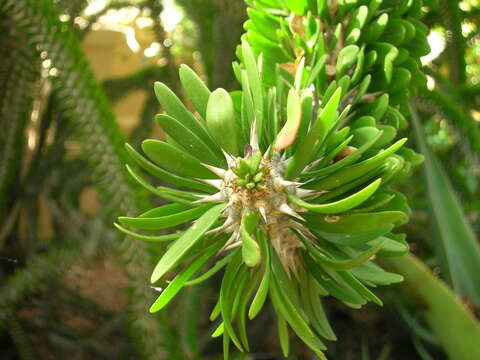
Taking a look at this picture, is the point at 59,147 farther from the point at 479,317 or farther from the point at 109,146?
the point at 479,317

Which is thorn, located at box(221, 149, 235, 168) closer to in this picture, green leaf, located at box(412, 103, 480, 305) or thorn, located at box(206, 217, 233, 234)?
thorn, located at box(206, 217, 233, 234)

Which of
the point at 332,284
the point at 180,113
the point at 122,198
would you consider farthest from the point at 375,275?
the point at 122,198

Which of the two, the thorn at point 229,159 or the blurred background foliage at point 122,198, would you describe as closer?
the thorn at point 229,159

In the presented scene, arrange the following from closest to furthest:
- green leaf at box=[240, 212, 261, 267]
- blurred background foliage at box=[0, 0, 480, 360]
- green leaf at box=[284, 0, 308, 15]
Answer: green leaf at box=[240, 212, 261, 267] → green leaf at box=[284, 0, 308, 15] → blurred background foliage at box=[0, 0, 480, 360]

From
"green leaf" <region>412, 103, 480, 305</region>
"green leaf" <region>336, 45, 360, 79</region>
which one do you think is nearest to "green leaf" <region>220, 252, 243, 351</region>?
"green leaf" <region>336, 45, 360, 79</region>

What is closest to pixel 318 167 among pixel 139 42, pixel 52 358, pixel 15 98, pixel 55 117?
pixel 15 98

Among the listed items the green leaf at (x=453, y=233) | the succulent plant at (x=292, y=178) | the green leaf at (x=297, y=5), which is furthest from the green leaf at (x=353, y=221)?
the green leaf at (x=453, y=233)

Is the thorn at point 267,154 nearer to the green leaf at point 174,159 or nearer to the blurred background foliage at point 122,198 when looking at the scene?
the green leaf at point 174,159
